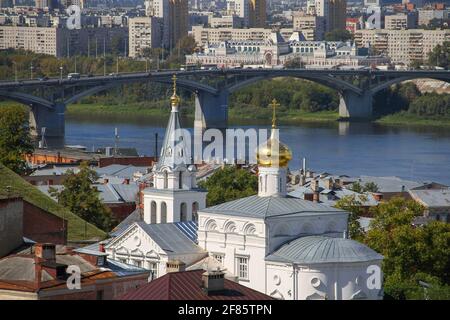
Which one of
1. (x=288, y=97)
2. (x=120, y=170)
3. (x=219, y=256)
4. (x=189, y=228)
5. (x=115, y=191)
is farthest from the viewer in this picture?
(x=288, y=97)

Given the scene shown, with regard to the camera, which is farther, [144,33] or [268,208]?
[144,33]

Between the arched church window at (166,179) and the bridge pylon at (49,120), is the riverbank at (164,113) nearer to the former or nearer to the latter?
the bridge pylon at (49,120)

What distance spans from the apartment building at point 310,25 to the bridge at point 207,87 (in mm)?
30049

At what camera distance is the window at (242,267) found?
12.2m

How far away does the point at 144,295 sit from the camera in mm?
8617

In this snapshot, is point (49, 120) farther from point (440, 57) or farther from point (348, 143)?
point (440, 57)

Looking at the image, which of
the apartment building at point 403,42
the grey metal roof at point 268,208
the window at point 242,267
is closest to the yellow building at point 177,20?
the apartment building at point 403,42

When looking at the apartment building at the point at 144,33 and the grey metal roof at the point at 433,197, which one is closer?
the grey metal roof at the point at 433,197

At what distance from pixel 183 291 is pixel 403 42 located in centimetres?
6915

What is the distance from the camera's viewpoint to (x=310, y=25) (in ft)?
283

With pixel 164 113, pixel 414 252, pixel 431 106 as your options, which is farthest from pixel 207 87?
pixel 414 252

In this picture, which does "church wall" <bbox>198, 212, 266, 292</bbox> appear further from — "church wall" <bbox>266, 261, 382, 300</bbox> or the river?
the river
